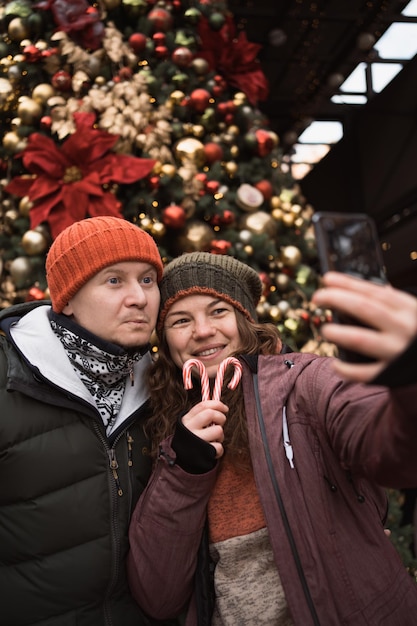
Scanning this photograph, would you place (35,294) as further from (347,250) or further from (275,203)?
(347,250)

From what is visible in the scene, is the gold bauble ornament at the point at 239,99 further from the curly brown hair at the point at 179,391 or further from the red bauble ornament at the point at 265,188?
the curly brown hair at the point at 179,391

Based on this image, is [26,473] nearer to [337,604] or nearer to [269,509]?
[269,509]

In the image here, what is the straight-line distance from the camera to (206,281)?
1761 mm

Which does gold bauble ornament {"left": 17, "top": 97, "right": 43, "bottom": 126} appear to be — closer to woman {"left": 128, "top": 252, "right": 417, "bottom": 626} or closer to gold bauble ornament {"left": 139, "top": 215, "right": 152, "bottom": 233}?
gold bauble ornament {"left": 139, "top": 215, "right": 152, "bottom": 233}

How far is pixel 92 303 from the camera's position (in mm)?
1679

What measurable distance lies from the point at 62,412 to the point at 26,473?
18 centimetres

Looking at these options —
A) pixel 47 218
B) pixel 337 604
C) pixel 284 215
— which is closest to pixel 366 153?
pixel 284 215

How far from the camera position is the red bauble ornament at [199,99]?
326 cm

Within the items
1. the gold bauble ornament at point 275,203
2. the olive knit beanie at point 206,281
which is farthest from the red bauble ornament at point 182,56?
the olive knit beanie at point 206,281

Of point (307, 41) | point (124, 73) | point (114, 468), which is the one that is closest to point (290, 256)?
point (124, 73)

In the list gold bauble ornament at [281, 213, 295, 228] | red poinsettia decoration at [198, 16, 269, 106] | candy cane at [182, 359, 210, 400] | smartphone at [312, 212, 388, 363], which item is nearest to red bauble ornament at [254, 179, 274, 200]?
gold bauble ornament at [281, 213, 295, 228]

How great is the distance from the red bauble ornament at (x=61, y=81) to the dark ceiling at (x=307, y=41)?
3.21 meters

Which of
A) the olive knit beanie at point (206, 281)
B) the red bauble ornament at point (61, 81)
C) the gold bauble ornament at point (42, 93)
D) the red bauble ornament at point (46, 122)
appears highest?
the red bauble ornament at point (61, 81)

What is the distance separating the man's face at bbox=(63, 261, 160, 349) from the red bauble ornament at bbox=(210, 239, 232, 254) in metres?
1.32
